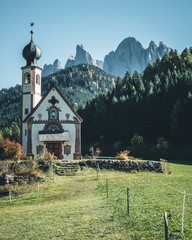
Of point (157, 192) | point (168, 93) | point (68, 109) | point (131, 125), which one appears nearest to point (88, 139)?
point (131, 125)

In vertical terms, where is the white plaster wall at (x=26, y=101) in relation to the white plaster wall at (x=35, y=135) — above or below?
above

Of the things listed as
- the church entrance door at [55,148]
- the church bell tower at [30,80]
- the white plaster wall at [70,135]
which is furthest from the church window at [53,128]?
the church bell tower at [30,80]

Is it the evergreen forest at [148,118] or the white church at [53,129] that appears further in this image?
the evergreen forest at [148,118]

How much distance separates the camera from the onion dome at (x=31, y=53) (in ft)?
116

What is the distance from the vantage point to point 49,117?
32.7m

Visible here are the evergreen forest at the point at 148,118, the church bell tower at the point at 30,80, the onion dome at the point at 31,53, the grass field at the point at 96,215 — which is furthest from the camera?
the evergreen forest at the point at 148,118

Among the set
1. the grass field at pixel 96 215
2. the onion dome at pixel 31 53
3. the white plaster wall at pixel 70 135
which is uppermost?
the onion dome at pixel 31 53

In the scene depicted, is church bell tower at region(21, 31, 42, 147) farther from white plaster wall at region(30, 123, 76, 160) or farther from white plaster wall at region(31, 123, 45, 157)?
white plaster wall at region(30, 123, 76, 160)

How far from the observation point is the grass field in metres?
8.57

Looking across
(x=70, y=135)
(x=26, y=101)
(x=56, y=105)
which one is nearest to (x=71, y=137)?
(x=70, y=135)

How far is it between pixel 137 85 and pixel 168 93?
84.6ft

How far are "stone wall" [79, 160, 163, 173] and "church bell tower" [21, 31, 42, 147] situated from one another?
478 inches

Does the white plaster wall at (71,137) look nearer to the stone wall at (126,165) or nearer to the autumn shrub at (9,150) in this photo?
the stone wall at (126,165)

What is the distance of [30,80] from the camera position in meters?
35.0
